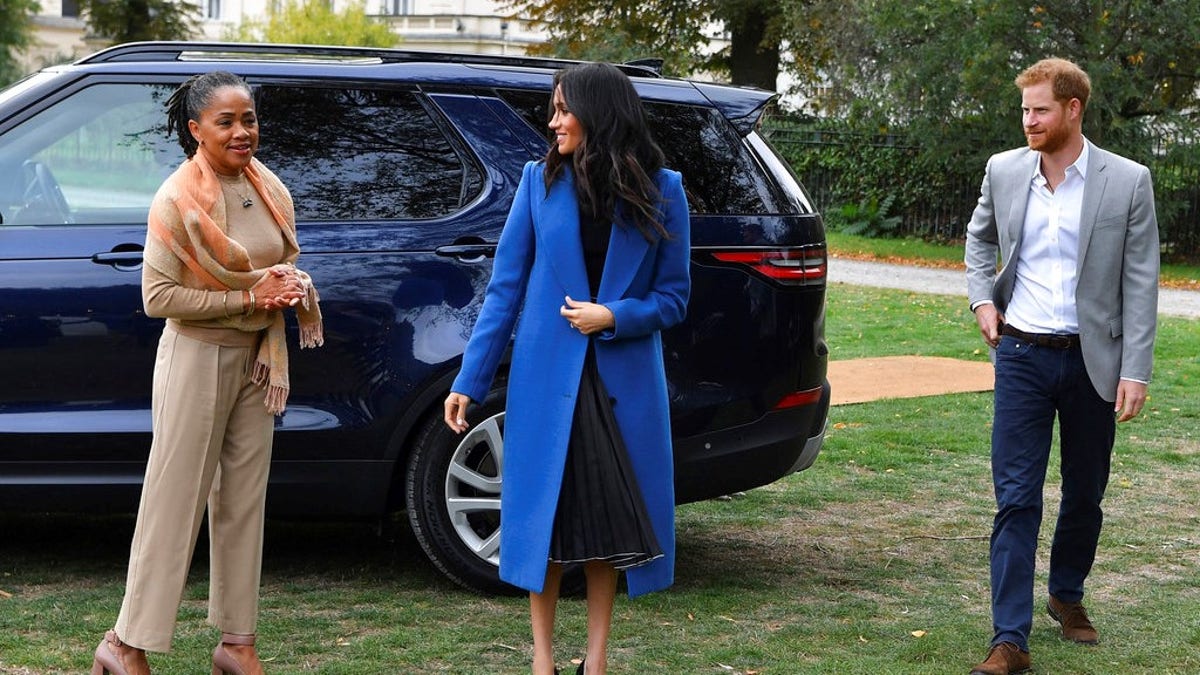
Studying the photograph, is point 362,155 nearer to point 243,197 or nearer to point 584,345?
point 243,197

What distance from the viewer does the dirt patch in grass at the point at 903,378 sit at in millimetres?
10797

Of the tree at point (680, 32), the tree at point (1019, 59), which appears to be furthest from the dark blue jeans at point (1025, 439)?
the tree at point (680, 32)

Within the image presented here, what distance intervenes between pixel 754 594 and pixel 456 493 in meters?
1.14

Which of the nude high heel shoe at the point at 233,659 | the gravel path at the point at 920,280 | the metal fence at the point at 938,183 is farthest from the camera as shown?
the metal fence at the point at 938,183

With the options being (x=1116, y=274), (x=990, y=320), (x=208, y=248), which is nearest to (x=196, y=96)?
(x=208, y=248)

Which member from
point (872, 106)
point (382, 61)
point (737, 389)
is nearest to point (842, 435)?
point (737, 389)

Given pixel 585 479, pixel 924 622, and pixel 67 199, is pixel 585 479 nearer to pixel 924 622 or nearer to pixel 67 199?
pixel 924 622

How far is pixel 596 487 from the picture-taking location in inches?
173

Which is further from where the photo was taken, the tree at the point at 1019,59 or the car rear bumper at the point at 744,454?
the tree at the point at 1019,59

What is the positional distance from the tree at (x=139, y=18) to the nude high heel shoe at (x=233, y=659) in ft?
157

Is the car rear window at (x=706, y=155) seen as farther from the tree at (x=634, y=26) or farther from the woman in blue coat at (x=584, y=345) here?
the tree at (x=634, y=26)

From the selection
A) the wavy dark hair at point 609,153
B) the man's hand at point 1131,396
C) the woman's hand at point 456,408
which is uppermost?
the wavy dark hair at point 609,153

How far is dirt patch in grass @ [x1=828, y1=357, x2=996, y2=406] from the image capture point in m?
10.8

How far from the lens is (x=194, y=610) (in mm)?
5477
